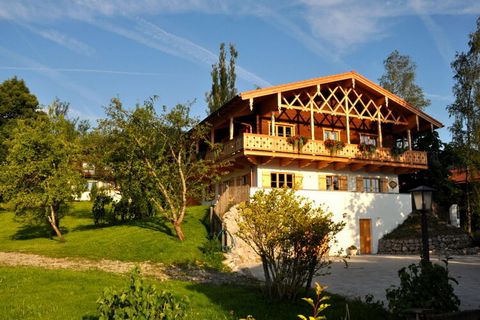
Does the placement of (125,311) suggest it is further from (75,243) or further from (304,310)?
(75,243)

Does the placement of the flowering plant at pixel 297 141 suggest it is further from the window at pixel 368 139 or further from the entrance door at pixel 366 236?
the window at pixel 368 139

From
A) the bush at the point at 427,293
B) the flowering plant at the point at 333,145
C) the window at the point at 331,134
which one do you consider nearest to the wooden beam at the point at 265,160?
the flowering plant at the point at 333,145

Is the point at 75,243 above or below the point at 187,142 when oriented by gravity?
below

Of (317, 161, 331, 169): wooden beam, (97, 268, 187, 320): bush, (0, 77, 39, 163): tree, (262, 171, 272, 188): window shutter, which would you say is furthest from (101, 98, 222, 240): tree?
(0, 77, 39, 163): tree

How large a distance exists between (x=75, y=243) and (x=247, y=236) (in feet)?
50.5

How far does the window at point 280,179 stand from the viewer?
2455 cm

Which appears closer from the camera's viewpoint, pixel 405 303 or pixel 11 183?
pixel 405 303

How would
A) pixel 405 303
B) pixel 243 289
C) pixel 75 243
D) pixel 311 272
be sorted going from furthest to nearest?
pixel 75 243 < pixel 243 289 < pixel 311 272 < pixel 405 303

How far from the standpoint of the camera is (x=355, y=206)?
79.5ft

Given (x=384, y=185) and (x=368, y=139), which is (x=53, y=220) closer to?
(x=384, y=185)

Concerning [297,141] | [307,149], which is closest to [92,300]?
[297,141]

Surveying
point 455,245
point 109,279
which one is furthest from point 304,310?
point 455,245

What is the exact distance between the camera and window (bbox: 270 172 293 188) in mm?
24547

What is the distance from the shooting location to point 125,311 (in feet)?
18.7
